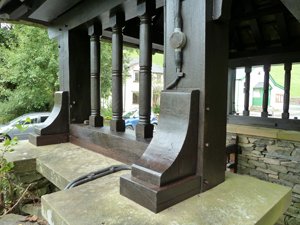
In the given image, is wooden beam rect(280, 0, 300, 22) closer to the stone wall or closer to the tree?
the stone wall

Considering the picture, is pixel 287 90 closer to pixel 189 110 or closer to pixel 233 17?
pixel 233 17

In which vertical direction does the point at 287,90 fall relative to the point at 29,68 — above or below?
below

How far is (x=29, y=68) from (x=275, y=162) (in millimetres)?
8680

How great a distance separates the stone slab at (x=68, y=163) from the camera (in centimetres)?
144

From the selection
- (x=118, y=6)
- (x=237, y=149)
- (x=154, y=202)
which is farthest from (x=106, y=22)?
(x=237, y=149)

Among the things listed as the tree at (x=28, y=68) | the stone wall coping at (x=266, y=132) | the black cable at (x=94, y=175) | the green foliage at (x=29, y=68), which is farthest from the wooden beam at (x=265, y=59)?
the green foliage at (x=29, y=68)

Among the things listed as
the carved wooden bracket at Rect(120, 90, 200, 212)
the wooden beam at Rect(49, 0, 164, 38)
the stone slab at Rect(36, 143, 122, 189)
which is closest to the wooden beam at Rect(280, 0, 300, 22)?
the carved wooden bracket at Rect(120, 90, 200, 212)

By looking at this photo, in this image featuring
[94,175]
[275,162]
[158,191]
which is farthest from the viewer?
[275,162]

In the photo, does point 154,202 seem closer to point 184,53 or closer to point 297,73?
point 184,53

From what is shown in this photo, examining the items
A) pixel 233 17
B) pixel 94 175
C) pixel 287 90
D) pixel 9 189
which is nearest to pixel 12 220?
pixel 9 189

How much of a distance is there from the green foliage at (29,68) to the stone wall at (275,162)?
7.53 m

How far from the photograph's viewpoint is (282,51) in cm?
384

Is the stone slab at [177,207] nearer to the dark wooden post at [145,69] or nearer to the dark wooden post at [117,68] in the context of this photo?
the dark wooden post at [145,69]

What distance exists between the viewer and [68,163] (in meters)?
1.64
